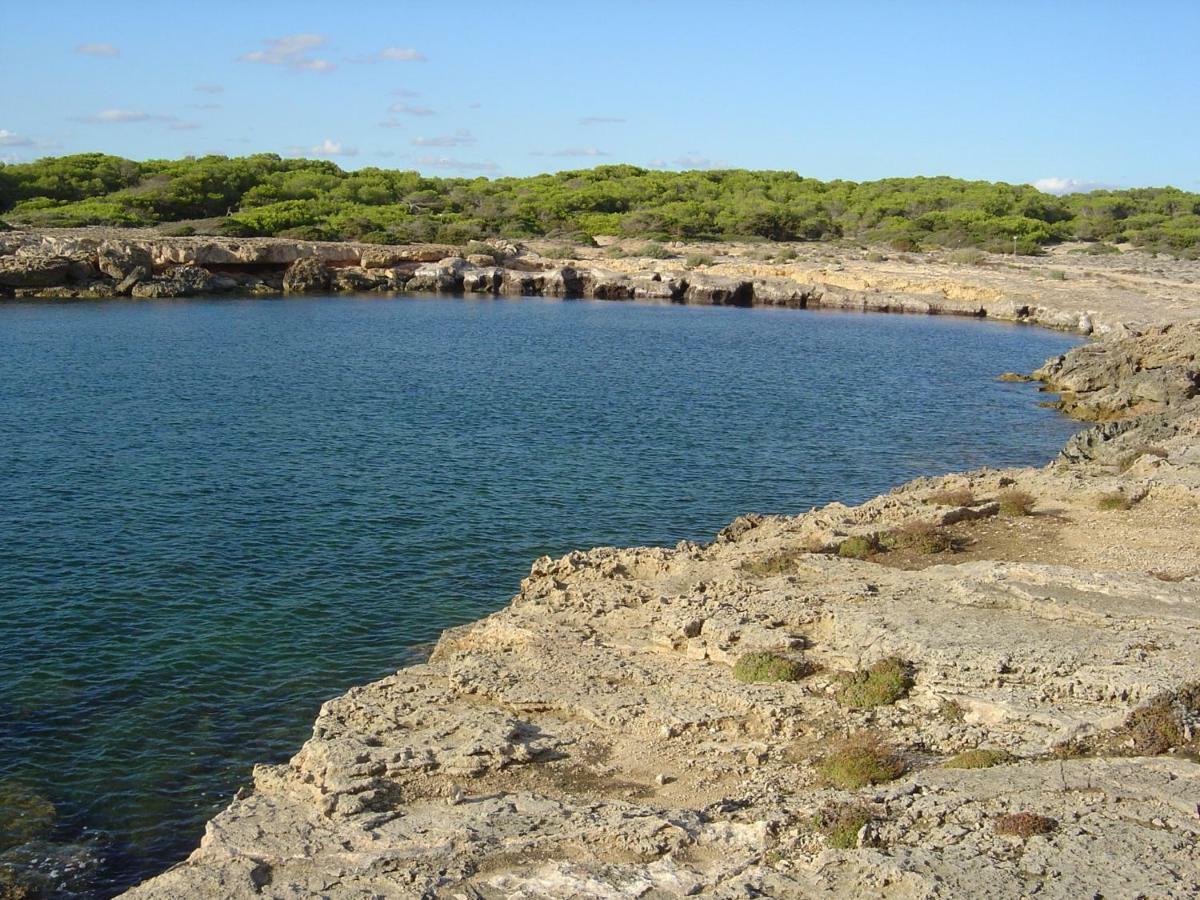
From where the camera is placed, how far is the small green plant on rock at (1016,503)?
2834 centimetres

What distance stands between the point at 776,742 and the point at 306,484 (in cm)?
2270

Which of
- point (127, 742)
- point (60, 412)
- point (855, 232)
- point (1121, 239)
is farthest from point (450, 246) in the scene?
point (127, 742)

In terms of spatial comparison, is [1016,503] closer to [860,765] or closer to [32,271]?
[860,765]

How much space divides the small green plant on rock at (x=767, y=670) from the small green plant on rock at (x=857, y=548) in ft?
21.4

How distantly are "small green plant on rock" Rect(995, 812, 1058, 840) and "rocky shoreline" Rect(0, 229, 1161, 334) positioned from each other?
244 feet

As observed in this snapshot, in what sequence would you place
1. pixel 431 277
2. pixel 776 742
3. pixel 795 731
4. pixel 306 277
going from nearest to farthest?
pixel 776 742 < pixel 795 731 < pixel 306 277 < pixel 431 277

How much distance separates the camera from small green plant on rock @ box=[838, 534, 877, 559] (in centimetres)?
2516

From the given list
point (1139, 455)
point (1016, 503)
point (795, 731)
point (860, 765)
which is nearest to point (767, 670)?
point (795, 731)

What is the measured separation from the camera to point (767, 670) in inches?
742

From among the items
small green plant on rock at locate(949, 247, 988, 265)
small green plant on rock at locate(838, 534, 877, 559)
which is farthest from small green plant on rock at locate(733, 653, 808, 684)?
small green plant on rock at locate(949, 247, 988, 265)

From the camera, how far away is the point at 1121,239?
437ft

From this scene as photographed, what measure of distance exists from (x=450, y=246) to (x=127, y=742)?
93.4 metres

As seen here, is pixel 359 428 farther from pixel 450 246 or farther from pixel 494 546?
pixel 450 246

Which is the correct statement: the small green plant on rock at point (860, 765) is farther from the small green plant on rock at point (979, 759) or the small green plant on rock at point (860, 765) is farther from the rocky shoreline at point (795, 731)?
the small green plant on rock at point (979, 759)
